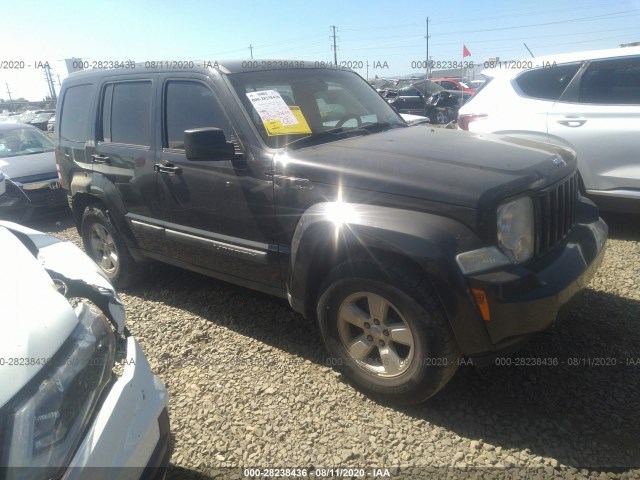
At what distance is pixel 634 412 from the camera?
247 cm

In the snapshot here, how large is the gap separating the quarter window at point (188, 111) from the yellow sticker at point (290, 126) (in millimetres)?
331

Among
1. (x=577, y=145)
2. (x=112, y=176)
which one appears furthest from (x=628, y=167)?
(x=112, y=176)

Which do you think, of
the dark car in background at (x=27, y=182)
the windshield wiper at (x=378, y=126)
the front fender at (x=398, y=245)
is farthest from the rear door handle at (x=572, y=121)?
the dark car in background at (x=27, y=182)

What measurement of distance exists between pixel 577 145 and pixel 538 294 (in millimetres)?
3215

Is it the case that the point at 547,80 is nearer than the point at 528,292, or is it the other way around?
the point at 528,292

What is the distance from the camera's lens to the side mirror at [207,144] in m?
2.83

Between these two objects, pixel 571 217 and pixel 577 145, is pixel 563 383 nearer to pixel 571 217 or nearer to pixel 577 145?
pixel 571 217

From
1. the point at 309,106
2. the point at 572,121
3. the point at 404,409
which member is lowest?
the point at 404,409

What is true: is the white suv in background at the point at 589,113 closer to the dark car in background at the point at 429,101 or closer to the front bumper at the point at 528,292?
the front bumper at the point at 528,292

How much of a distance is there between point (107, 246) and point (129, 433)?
3301 mm

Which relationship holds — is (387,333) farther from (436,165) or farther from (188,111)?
(188,111)

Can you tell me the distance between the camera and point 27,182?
727 centimetres

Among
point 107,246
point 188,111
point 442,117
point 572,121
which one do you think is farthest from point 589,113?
point 442,117

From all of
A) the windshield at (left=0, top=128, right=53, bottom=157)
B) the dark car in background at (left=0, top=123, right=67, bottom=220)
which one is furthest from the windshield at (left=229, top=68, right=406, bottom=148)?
the windshield at (left=0, top=128, right=53, bottom=157)
